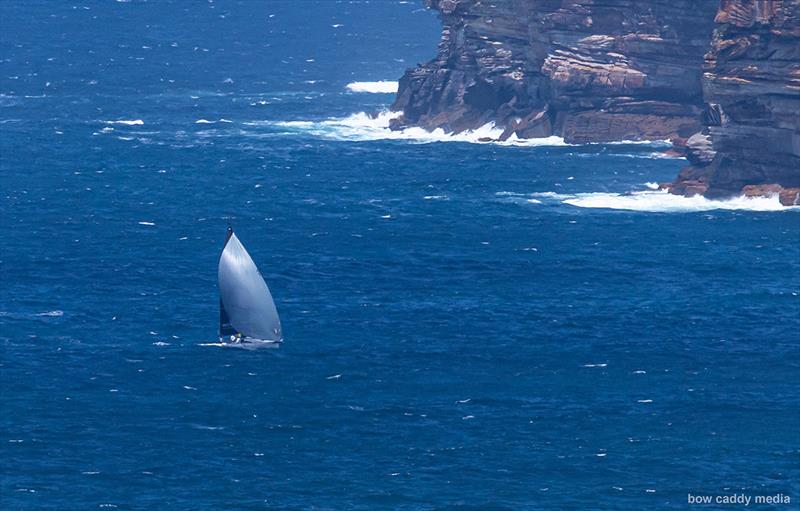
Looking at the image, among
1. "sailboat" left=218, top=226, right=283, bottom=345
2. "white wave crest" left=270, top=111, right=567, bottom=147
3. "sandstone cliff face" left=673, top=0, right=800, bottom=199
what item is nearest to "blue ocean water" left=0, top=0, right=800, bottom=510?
"sailboat" left=218, top=226, right=283, bottom=345

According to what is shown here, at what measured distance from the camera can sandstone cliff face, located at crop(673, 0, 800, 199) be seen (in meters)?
137

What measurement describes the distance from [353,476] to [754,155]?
221ft

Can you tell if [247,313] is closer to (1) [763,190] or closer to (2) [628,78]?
(1) [763,190]

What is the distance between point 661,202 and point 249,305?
1995 inches

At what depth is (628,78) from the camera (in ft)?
575

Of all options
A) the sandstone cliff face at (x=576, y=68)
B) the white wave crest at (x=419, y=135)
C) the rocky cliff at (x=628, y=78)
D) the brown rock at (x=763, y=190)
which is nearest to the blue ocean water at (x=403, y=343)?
the brown rock at (x=763, y=190)

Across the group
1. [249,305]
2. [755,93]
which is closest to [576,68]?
[755,93]

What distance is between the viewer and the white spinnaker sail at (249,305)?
351ft

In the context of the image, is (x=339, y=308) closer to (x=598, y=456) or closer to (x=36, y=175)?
(x=598, y=456)

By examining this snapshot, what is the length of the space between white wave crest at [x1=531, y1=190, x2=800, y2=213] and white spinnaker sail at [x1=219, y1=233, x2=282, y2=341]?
46402 millimetres

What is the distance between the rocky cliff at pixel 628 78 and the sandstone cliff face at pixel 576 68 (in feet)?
0.43

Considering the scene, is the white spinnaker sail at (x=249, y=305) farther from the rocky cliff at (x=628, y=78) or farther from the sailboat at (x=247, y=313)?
the rocky cliff at (x=628, y=78)

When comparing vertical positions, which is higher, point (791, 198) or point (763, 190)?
point (763, 190)

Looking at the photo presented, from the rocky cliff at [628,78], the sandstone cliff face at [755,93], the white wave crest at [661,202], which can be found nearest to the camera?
the sandstone cliff face at [755,93]
